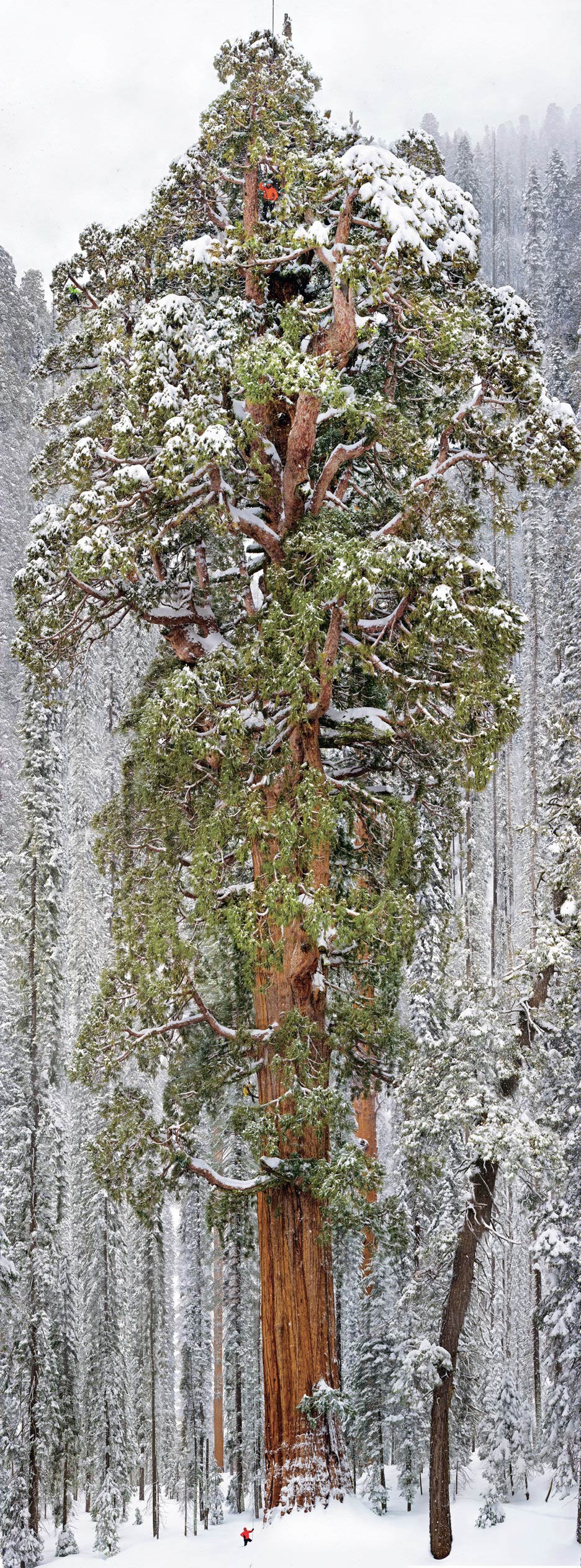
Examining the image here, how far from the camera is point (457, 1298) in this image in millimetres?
10750

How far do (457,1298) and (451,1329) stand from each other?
11.8 inches

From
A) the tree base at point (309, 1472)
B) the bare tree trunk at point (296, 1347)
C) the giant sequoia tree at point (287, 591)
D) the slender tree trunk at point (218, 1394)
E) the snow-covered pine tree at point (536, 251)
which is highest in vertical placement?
the snow-covered pine tree at point (536, 251)

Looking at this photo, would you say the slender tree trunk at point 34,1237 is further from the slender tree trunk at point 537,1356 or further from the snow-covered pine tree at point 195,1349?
the slender tree trunk at point 537,1356

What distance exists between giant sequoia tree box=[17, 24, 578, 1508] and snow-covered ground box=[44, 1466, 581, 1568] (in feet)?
1.09

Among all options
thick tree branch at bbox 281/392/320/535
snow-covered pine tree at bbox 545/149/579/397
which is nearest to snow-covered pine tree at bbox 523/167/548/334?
snow-covered pine tree at bbox 545/149/579/397

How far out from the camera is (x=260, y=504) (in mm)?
8914

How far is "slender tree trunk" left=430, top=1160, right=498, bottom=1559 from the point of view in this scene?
10.4 metres

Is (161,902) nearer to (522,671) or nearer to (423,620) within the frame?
(423,620)

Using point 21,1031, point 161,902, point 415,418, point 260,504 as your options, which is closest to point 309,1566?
point 161,902

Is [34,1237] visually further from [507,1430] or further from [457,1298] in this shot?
[457,1298]

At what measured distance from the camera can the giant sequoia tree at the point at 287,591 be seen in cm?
764

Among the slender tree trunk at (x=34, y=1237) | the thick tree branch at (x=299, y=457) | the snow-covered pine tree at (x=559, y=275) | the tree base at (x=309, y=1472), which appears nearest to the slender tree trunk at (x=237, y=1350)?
the slender tree trunk at (x=34, y=1237)

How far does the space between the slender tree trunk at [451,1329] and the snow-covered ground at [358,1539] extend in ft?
1.06

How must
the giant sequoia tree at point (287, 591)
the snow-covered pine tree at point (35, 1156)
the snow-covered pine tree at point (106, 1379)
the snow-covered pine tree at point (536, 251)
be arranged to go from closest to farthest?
the giant sequoia tree at point (287, 591)
the snow-covered pine tree at point (35, 1156)
the snow-covered pine tree at point (106, 1379)
the snow-covered pine tree at point (536, 251)
